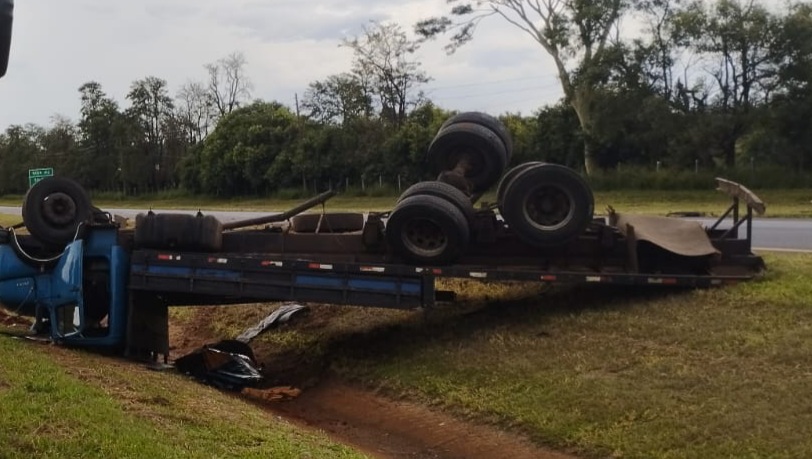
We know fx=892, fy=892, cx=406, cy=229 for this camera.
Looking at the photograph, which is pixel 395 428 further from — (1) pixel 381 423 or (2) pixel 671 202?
(2) pixel 671 202

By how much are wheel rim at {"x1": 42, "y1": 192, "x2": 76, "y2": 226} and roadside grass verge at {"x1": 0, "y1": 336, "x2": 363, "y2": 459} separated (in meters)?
2.59

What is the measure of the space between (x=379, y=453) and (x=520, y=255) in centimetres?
328

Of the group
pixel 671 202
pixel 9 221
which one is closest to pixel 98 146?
pixel 9 221

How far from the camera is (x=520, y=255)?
32.6 feet

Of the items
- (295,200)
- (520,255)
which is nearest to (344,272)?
(520,255)

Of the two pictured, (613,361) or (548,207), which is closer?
(613,361)

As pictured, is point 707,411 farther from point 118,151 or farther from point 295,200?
point 118,151

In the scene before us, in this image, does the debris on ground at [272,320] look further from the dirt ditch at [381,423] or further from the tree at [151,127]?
the tree at [151,127]

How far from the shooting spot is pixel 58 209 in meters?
10.7

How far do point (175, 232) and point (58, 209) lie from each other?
1617 mm

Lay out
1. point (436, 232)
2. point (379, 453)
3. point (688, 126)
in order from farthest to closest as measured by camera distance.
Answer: point (688, 126) < point (436, 232) < point (379, 453)

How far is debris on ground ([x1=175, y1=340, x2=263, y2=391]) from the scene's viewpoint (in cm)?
1018

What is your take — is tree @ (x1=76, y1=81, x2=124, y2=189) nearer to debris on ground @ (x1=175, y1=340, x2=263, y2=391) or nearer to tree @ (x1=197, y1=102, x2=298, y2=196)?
tree @ (x1=197, y1=102, x2=298, y2=196)

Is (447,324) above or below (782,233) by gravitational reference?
below
